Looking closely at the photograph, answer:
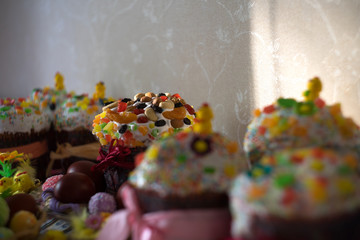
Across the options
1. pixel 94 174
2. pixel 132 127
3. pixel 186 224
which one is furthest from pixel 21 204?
pixel 186 224

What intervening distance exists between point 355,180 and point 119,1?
138 centimetres

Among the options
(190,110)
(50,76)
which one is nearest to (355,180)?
(190,110)

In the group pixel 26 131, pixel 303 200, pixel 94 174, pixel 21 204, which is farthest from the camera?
pixel 26 131

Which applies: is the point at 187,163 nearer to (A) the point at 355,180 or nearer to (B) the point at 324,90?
(A) the point at 355,180

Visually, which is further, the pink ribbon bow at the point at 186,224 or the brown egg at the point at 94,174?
the brown egg at the point at 94,174

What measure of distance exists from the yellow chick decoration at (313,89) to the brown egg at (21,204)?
731 millimetres

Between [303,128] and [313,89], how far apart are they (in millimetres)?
130

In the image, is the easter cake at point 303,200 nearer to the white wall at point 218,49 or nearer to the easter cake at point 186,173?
the easter cake at point 186,173

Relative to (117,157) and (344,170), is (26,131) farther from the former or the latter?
(344,170)

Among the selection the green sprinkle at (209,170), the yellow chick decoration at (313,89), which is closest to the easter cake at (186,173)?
the green sprinkle at (209,170)

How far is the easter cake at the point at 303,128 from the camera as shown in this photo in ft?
2.03

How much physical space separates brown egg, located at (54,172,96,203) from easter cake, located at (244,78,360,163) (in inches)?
19.1

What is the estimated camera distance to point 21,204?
0.86 m

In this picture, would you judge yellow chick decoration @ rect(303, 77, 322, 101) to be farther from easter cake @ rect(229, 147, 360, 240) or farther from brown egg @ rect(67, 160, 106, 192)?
brown egg @ rect(67, 160, 106, 192)
